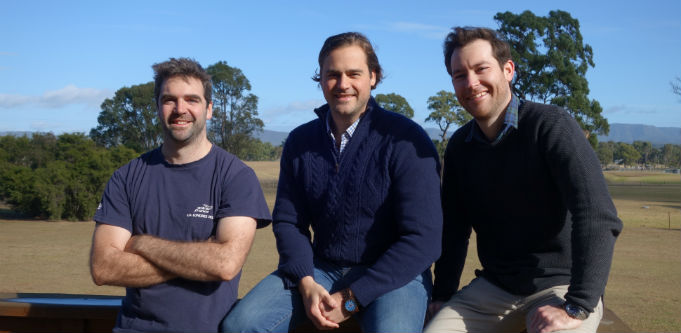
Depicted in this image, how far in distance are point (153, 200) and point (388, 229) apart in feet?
3.42

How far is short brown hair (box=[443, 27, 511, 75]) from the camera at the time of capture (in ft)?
8.97

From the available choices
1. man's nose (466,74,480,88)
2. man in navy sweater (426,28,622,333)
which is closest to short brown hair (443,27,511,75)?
man in navy sweater (426,28,622,333)

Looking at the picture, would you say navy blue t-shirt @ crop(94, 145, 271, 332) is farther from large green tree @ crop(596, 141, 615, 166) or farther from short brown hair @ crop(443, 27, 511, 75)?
large green tree @ crop(596, 141, 615, 166)

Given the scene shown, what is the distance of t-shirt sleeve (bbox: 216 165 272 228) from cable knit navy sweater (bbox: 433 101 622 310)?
2.92 ft

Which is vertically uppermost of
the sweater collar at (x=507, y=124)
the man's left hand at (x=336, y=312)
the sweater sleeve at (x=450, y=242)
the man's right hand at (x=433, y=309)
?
the sweater collar at (x=507, y=124)

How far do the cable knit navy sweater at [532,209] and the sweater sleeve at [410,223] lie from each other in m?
0.23

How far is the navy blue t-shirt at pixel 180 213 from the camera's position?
2516 mm

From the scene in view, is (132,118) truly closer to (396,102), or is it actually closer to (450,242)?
(396,102)

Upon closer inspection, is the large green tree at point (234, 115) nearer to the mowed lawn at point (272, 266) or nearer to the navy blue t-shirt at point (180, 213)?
the mowed lawn at point (272, 266)

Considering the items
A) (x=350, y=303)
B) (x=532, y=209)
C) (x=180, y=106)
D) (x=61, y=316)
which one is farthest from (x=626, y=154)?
(x=61, y=316)

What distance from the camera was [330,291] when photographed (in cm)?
267

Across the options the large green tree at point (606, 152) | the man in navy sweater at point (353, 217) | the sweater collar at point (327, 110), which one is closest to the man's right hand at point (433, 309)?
the man in navy sweater at point (353, 217)

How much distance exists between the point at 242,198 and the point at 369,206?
56cm

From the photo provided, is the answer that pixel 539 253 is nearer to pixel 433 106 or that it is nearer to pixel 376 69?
pixel 376 69
